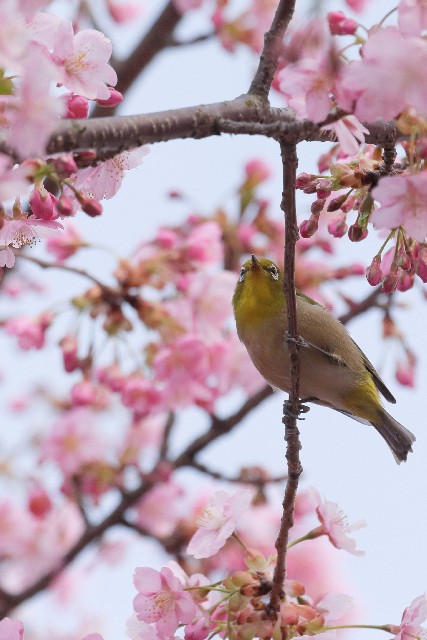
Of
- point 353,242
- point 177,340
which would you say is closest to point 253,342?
point 177,340

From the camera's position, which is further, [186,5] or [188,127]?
[186,5]

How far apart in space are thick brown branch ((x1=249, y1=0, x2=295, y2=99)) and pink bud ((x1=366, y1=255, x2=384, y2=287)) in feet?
1.79

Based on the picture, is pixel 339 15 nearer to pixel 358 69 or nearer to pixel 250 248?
pixel 358 69

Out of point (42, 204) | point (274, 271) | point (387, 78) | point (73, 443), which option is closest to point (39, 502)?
point (73, 443)

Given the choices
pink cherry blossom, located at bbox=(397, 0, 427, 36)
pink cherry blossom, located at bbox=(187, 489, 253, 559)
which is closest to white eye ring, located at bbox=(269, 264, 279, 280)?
pink cherry blossom, located at bbox=(187, 489, 253, 559)

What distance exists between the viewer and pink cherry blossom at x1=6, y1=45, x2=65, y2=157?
61.1 inches

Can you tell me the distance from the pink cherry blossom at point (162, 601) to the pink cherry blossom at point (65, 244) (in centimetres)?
235

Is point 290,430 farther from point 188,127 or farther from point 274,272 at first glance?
point 274,272

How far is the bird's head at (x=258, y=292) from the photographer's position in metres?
3.48

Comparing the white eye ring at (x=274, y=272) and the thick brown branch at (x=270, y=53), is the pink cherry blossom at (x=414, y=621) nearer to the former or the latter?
the thick brown branch at (x=270, y=53)

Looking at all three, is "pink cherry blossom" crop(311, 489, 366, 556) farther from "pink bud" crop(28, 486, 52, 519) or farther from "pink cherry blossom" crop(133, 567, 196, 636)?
"pink bud" crop(28, 486, 52, 519)

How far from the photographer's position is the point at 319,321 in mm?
3512

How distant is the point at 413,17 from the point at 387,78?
0.55 feet

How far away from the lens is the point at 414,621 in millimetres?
2400
